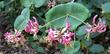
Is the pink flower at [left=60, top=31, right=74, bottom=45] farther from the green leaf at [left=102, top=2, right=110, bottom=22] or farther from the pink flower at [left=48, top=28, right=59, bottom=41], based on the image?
the green leaf at [left=102, top=2, right=110, bottom=22]

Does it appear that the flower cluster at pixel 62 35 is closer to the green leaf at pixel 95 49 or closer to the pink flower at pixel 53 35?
the pink flower at pixel 53 35

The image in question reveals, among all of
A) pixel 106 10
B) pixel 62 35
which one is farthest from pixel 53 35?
pixel 106 10

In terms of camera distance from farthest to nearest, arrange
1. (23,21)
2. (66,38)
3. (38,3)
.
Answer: (38,3) < (23,21) < (66,38)

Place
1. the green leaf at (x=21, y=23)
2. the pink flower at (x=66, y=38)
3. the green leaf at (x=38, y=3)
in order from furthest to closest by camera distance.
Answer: the green leaf at (x=38, y=3), the green leaf at (x=21, y=23), the pink flower at (x=66, y=38)

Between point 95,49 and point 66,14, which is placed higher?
point 66,14

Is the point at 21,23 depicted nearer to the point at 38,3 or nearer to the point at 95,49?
the point at 38,3


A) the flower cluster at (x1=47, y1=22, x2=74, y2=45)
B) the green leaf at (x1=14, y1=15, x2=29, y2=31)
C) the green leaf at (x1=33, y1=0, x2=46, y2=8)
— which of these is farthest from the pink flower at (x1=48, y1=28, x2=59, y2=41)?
the green leaf at (x1=33, y1=0, x2=46, y2=8)

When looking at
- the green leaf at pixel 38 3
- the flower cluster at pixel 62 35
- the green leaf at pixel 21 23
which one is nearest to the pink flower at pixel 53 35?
the flower cluster at pixel 62 35

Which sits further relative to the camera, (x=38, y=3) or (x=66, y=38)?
(x=38, y=3)
